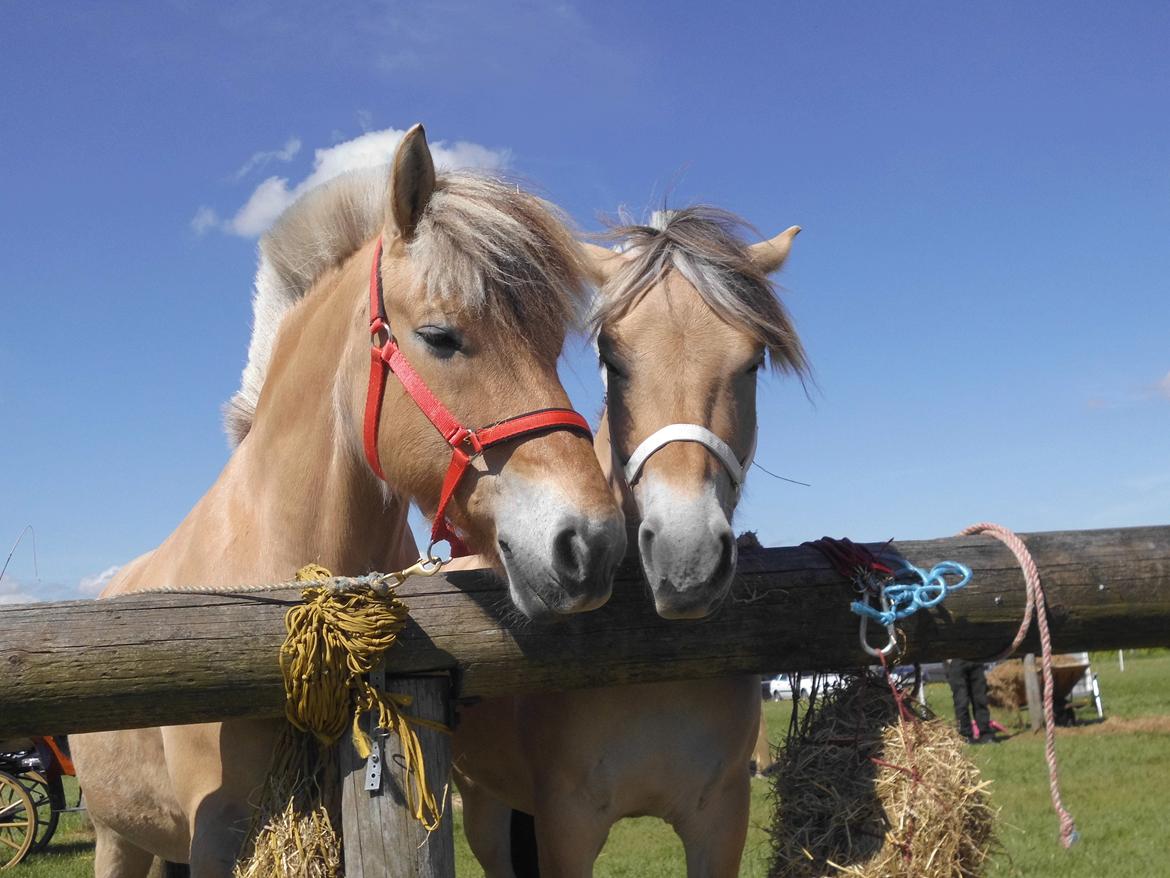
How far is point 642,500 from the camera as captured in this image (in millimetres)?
2562

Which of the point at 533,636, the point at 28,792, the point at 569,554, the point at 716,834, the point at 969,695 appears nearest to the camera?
the point at 569,554

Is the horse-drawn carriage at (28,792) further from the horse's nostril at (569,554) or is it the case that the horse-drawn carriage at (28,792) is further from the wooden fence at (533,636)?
the horse's nostril at (569,554)

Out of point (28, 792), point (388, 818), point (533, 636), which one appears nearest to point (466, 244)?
point (533, 636)

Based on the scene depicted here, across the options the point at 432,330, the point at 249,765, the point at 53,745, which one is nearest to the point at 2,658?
the point at 249,765

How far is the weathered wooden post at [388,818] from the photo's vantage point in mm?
2215

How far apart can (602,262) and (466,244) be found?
0.76 metres

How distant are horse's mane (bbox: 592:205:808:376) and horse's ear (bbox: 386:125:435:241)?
604 millimetres

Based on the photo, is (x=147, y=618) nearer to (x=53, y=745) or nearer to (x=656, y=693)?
(x=656, y=693)

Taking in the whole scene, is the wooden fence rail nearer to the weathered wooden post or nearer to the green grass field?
the weathered wooden post

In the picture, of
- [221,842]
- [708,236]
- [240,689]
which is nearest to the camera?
[240,689]

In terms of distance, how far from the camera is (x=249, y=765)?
Answer: 2604 mm

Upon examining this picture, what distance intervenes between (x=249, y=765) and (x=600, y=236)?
1915 mm

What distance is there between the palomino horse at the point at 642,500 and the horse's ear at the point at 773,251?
260 mm

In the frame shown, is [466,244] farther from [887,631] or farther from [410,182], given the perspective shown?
[887,631]
